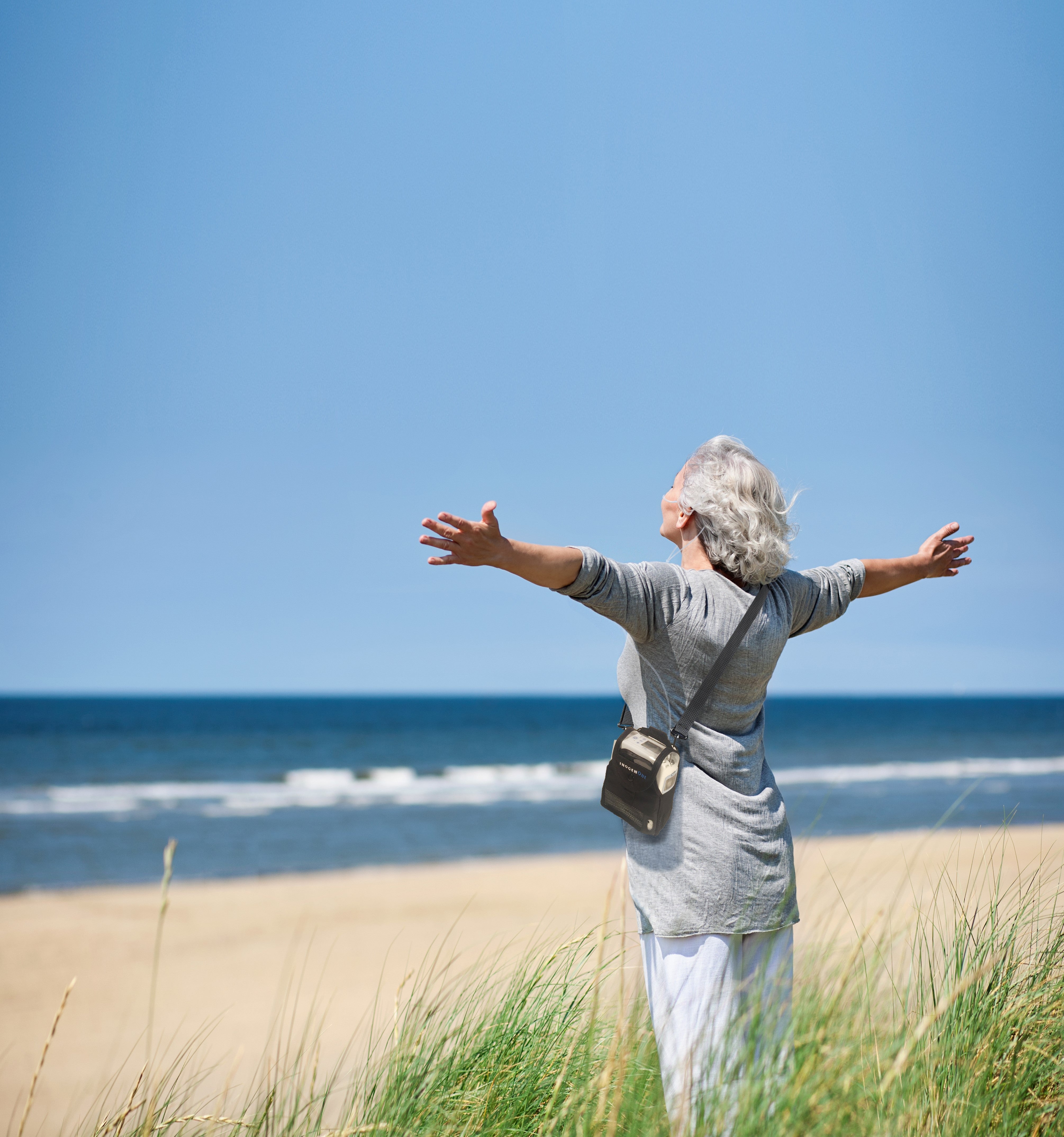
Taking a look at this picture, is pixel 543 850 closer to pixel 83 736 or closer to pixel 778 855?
pixel 778 855

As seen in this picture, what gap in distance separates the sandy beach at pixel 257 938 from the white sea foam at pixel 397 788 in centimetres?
663

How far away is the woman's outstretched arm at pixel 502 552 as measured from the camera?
172 cm

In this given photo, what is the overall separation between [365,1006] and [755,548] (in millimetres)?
5671

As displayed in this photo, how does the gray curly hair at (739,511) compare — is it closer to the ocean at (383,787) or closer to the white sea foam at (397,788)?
the ocean at (383,787)

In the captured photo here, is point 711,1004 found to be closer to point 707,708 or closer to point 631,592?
point 707,708

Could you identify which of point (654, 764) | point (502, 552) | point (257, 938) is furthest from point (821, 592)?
point (257, 938)

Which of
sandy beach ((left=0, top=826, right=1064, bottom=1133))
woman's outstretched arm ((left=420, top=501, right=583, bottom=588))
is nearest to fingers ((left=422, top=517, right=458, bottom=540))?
woman's outstretched arm ((left=420, top=501, right=583, bottom=588))

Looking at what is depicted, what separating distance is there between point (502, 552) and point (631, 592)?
0.26 m

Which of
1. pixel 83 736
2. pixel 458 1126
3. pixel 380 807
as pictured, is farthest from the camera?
pixel 83 736

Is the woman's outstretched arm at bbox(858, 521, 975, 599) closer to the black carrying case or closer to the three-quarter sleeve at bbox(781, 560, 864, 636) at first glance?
the three-quarter sleeve at bbox(781, 560, 864, 636)

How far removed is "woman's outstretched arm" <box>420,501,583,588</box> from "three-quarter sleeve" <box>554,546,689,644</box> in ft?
0.08

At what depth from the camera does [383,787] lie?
70.8 ft

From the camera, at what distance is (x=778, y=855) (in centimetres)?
192

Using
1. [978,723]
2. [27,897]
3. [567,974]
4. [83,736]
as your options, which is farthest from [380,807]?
[978,723]
